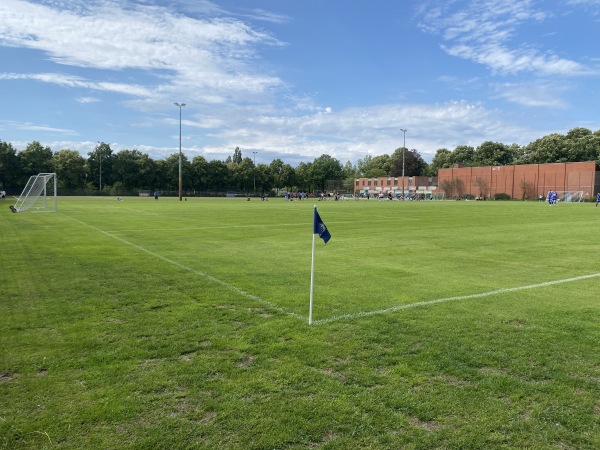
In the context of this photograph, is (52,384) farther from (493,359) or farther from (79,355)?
(493,359)

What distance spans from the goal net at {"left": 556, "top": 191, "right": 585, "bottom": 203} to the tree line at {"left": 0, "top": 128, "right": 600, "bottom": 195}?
24.5m

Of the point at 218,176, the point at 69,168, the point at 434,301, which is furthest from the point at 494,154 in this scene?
the point at 434,301

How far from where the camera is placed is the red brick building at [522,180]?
86.3m

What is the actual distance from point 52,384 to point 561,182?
10484 centimetres

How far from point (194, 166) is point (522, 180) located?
8366 cm

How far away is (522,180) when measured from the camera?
98688mm

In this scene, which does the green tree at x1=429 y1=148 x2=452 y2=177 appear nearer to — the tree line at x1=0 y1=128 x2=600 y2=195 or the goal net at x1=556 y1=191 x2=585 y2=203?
the tree line at x1=0 y1=128 x2=600 y2=195

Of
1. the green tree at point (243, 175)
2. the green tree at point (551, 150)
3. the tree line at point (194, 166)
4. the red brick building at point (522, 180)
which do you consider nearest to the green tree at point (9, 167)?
the tree line at point (194, 166)

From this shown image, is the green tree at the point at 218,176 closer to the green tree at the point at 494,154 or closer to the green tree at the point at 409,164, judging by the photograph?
the green tree at the point at 409,164

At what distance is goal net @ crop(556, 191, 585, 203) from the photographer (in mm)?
81812

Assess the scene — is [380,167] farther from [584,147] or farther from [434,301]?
[434,301]

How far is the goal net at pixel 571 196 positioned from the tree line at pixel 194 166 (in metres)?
24.5

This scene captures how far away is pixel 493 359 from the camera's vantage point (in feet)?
17.0

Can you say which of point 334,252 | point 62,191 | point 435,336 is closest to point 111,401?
point 435,336
